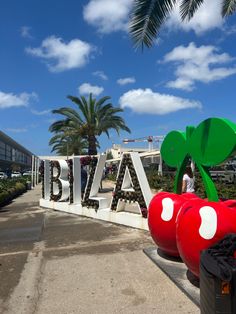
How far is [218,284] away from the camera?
3182 millimetres

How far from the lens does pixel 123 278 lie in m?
5.73

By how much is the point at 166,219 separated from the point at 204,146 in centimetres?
136

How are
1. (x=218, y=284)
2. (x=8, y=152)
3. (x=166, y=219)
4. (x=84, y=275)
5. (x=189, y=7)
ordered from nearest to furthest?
(x=218, y=284) < (x=84, y=275) < (x=166, y=219) < (x=189, y=7) < (x=8, y=152)

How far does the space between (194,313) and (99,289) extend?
1419 millimetres

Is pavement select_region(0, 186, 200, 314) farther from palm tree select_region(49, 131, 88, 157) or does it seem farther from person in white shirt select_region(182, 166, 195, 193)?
palm tree select_region(49, 131, 88, 157)

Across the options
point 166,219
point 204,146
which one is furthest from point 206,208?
point 166,219

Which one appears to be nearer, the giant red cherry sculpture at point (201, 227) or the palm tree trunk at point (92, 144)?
the giant red cherry sculpture at point (201, 227)

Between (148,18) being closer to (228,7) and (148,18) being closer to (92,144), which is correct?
(228,7)

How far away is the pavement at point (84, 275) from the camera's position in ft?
15.6

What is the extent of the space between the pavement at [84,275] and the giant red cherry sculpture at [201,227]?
0.52m

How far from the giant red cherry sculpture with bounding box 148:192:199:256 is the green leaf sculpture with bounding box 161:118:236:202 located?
1.73 ft

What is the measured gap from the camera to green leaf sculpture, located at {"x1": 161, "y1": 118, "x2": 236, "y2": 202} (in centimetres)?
517

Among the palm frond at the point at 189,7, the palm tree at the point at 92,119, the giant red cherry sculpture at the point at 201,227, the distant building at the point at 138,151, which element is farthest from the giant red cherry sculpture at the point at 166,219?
the distant building at the point at 138,151

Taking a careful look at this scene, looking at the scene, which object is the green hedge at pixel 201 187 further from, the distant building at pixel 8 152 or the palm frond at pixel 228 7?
the distant building at pixel 8 152
